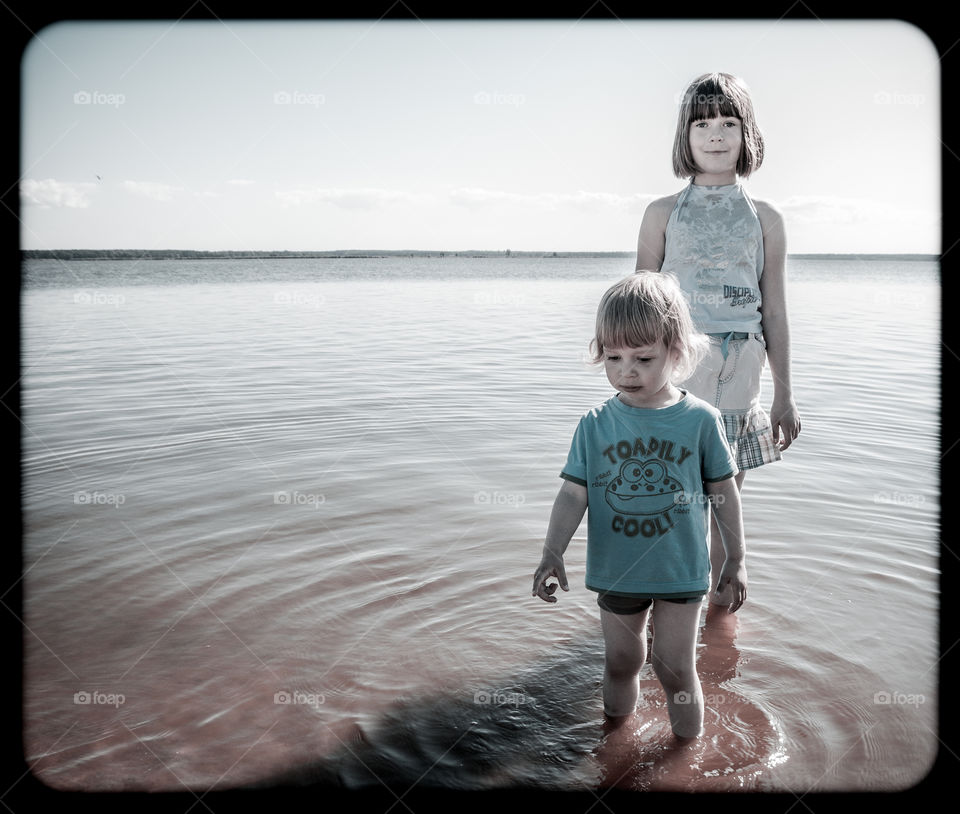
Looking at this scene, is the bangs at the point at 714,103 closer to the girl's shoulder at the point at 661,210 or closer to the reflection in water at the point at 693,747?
the girl's shoulder at the point at 661,210

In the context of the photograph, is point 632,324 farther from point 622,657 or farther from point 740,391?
point 622,657

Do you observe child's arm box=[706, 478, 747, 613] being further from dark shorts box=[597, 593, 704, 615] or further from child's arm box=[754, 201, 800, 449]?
child's arm box=[754, 201, 800, 449]

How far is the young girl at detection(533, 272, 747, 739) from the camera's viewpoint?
2473 millimetres

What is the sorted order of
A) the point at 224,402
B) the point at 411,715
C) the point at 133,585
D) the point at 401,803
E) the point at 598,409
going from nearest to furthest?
the point at 401,803 < the point at 598,409 < the point at 411,715 < the point at 133,585 < the point at 224,402

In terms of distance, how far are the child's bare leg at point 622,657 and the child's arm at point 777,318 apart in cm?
106

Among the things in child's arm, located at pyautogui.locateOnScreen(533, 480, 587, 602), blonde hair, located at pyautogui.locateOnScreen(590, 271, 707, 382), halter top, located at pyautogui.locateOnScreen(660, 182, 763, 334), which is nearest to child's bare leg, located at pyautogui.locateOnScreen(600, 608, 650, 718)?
child's arm, located at pyautogui.locateOnScreen(533, 480, 587, 602)

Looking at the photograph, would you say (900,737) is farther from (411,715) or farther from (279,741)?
(279,741)

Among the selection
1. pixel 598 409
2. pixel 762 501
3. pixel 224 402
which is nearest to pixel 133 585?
pixel 598 409

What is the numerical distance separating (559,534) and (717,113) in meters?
1.68

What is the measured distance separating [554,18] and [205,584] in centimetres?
284

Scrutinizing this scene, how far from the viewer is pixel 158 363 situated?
9.84m

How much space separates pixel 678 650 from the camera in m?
2.52

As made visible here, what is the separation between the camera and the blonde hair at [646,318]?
2443 mm

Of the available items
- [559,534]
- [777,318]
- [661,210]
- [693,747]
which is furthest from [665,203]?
[693,747]
